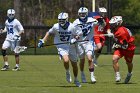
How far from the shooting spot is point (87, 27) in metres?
17.7

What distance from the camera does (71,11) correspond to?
60.7 m

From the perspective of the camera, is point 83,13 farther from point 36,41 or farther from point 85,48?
point 36,41

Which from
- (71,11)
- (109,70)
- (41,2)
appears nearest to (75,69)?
(109,70)

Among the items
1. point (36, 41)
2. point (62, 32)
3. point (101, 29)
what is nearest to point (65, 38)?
point (62, 32)

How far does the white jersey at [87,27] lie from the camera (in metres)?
17.5

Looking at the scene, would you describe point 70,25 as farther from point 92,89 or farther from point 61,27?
point 92,89

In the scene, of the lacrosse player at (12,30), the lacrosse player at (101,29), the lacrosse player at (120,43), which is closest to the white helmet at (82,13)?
the lacrosse player at (120,43)

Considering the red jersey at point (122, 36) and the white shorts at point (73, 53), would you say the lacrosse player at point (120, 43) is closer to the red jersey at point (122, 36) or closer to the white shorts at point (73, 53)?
the red jersey at point (122, 36)

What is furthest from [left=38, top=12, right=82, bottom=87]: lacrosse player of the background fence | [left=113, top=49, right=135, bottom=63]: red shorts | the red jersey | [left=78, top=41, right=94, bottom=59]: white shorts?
the background fence

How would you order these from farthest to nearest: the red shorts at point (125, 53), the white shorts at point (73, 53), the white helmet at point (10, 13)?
the white helmet at point (10, 13) < the red shorts at point (125, 53) < the white shorts at point (73, 53)

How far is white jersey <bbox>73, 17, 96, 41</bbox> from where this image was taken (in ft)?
57.5

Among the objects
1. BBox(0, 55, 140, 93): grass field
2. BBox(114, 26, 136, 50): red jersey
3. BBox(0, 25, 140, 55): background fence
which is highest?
BBox(114, 26, 136, 50): red jersey

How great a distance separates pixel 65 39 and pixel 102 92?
7.09ft

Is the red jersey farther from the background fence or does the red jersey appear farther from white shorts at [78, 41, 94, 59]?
the background fence
